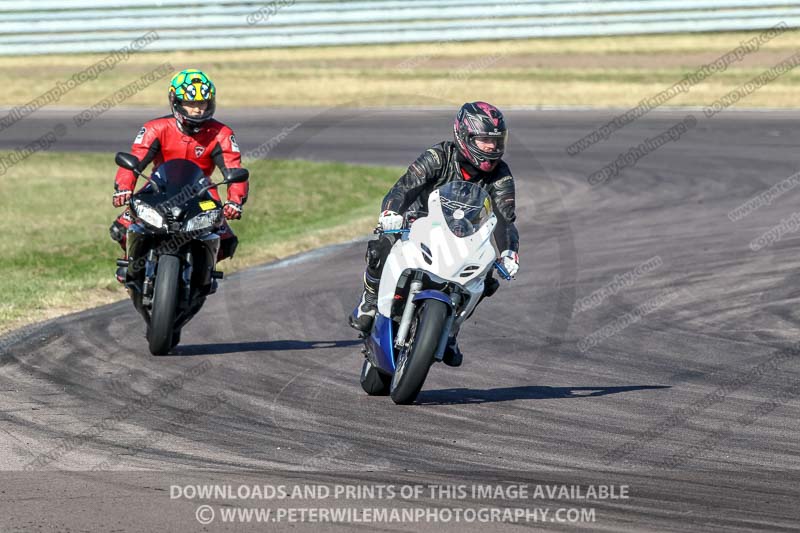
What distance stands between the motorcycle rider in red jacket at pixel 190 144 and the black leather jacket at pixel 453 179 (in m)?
2.14

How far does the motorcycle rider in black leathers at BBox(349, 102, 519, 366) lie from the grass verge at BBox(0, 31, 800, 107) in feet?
70.8

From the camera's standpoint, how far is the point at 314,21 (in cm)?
3541

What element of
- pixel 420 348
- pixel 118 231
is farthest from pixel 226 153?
→ pixel 420 348

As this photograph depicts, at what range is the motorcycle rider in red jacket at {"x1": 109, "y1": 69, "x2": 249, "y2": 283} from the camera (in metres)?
10.5

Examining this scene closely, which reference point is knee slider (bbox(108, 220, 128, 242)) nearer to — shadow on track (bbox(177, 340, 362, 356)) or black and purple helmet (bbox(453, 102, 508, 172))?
shadow on track (bbox(177, 340, 362, 356))

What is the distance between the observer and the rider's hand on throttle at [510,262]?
812cm

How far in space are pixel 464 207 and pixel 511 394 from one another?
4.70 feet

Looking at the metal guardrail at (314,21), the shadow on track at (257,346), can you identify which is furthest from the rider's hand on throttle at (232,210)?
the metal guardrail at (314,21)

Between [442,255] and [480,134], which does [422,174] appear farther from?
[442,255]

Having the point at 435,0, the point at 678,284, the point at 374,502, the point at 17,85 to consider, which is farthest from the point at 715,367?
the point at 17,85

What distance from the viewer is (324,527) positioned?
5395 millimetres

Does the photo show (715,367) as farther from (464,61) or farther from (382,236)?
(464,61)

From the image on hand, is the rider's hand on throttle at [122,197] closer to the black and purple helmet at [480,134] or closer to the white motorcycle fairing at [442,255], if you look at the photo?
the white motorcycle fairing at [442,255]

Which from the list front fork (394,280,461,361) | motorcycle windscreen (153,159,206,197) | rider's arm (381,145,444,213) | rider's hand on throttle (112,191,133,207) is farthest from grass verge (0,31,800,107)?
front fork (394,280,461,361)
